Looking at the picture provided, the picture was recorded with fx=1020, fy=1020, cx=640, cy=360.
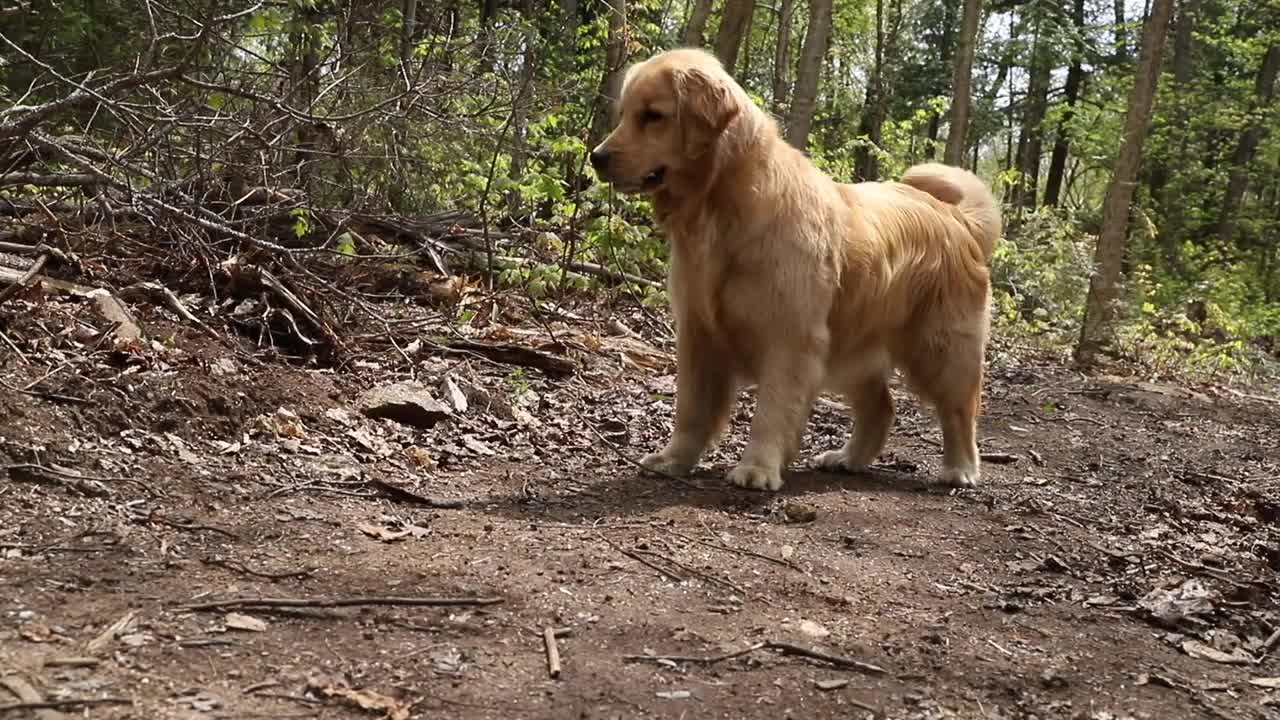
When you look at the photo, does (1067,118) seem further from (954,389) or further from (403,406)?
(403,406)

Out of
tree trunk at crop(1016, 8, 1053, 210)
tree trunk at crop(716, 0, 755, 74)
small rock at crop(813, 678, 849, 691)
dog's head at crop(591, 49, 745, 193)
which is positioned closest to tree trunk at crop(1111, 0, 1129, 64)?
tree trunk at crop(1016, 8, 1053, 210)

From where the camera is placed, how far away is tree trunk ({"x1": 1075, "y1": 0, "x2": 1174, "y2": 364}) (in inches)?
402

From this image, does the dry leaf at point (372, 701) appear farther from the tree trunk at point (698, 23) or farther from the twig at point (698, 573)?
the tree trunk at point (698, 23)

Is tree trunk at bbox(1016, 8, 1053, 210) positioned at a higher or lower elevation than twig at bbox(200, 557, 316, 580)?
higher

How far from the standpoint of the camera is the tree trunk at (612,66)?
10.3m

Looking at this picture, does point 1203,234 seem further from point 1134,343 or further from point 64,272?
point 64,272

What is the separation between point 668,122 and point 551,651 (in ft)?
8.31

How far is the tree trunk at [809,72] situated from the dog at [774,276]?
21.6 feet

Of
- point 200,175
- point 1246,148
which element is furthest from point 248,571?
point 1246,148

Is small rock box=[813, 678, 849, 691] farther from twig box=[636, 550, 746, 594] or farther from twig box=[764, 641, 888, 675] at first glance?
twig box=[636, 550, 746, 594]

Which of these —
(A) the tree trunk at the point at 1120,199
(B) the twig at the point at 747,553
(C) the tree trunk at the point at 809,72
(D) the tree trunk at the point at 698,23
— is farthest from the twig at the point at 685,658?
(D) the tree trunk at the point at 698,23

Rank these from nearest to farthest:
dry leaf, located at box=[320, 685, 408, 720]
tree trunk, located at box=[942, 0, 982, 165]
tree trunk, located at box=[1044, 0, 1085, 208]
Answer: dry leaf, located at box=[320, 685, 408, 720] → tree trunk, located at box=[942, 0, 982, 165] → tree trunk, located at box=[1044, 0, 1085, 208]

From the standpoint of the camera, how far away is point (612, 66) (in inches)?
433

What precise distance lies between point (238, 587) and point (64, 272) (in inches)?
145
